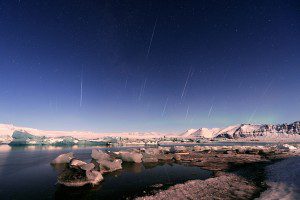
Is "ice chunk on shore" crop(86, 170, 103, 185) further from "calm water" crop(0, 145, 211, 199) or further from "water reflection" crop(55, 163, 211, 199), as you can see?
"calm water" crop(0, 145, 211, 199)

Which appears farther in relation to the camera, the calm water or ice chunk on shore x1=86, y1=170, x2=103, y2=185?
ice chunk on shore x1=86, y1=170, x2=103, y2=185

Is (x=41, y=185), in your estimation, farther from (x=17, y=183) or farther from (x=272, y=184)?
(x=272, y=184)

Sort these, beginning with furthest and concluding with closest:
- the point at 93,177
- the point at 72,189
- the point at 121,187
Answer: the point at 93,177 < the point at 121,187 < the point at 72,189

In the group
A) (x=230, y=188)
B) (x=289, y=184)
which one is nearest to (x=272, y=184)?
(x=289, y=184)

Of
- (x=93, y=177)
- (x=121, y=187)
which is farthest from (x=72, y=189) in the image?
(x=121, y=187)

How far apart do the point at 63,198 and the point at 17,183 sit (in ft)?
26.9

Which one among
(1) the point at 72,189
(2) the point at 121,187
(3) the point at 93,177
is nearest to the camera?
(1) the point at 72,189

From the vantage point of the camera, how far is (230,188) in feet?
62.2

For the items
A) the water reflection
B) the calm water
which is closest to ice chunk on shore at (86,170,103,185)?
the water reflection

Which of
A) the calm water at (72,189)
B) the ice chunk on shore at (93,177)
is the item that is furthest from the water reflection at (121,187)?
the ice chunk on shore at (93,177)

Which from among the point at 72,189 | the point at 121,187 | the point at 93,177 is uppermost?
the point at 93,177

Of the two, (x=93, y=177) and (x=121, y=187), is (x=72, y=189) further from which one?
(x=121, y=187)

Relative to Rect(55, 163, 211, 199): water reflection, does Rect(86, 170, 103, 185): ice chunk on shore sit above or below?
above

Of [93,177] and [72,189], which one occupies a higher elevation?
[93,177]
